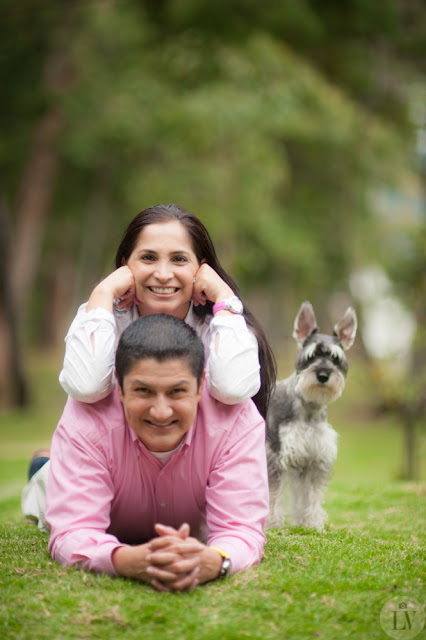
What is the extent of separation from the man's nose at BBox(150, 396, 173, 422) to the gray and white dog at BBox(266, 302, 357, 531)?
6.39 feet

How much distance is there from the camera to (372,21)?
1639cm

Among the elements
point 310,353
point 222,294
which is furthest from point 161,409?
point 310,353

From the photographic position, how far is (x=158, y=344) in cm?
360

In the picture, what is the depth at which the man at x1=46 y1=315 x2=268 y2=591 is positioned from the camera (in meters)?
3.54

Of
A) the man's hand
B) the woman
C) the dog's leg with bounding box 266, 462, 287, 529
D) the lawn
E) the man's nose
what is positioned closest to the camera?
the lawn

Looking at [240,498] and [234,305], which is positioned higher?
[234,305]

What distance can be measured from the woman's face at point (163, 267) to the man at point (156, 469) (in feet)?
1.97

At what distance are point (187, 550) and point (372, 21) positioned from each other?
15.7 meters

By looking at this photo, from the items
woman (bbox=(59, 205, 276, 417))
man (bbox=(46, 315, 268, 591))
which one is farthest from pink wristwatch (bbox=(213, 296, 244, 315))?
man (bbox=(46, 315, 268, 591))

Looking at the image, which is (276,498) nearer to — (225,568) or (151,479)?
(151,479)

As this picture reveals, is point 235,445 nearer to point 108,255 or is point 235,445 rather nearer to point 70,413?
point 70,413

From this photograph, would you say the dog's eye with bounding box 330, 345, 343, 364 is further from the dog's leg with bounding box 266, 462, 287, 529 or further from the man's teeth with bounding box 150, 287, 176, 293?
the man's teeth with bounding box 150, 287, 176, 293

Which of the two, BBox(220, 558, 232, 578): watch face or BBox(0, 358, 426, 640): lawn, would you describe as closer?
BBox(0, 358, 426, 640): lawn

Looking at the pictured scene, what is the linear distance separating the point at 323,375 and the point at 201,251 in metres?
1.37
